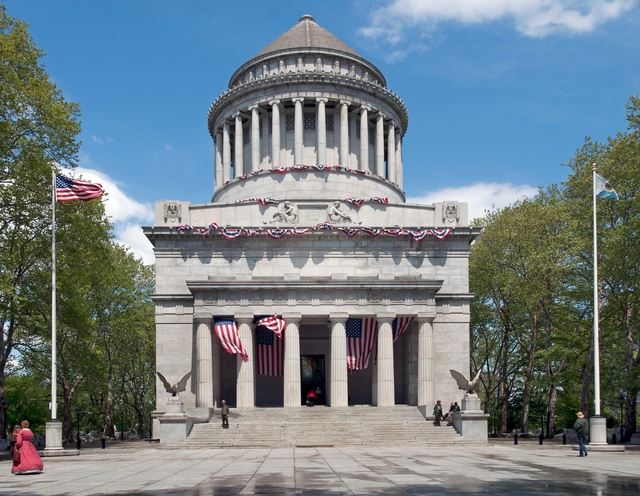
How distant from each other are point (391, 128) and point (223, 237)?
846 inches

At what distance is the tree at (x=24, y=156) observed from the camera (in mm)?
36750

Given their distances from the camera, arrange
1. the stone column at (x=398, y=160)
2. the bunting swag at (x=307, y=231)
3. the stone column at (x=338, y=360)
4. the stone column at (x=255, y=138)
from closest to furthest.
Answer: the stone column at (x=338, y=360)
the bunting swag at (x=307, y=231)
the stone column at (x=255, y=138)
the stone column at (x=398, y=160)

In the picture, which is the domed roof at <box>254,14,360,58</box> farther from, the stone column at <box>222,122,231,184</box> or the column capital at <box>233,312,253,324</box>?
the column capital at <box>233,312,253,324</box>

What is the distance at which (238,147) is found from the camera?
59.6 metres

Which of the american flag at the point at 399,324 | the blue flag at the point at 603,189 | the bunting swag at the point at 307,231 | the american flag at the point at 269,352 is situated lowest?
the american flag at the point at 269,352

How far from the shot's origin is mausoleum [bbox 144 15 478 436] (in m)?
42.8

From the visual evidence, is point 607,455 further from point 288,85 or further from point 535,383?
point 288,85


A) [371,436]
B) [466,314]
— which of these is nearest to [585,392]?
[466,314]

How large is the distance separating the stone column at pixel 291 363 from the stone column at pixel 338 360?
79.2 inches

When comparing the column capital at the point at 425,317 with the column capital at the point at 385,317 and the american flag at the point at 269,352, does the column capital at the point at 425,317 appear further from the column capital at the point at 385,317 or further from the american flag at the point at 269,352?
the american flag at the point at 269,352

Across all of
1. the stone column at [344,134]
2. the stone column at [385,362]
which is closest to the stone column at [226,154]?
the stone column at [344,134]

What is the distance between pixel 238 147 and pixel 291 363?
23370mm

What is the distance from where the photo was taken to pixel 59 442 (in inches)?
1314

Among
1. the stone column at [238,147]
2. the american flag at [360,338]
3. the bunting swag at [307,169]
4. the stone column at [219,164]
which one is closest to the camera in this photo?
the american flag at [360,338]
